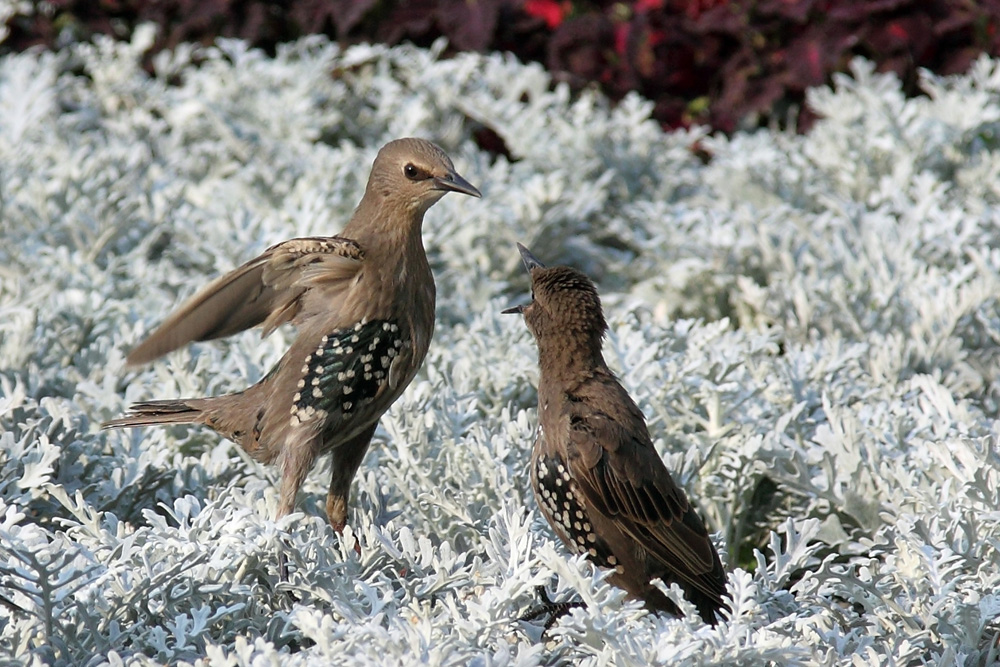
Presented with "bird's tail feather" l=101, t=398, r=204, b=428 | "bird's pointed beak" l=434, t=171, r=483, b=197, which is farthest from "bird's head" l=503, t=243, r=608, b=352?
"bird's tail feather" l=101, t=398, r=204, b=428

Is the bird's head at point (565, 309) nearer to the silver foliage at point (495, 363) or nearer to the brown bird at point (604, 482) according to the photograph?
the brown bird at point (604, 482)

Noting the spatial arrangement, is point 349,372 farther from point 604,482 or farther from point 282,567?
point 604,482

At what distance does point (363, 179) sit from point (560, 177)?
2.79 ft

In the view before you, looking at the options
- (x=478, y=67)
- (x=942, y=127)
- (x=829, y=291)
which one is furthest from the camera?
(x=478, y=67)

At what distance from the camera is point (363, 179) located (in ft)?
17.3

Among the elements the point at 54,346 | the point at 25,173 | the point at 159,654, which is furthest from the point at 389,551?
the point at 25,173

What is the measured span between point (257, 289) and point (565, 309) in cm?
81

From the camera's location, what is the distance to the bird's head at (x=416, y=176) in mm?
3215

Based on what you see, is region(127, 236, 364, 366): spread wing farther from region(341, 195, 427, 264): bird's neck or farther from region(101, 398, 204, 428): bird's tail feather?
region(101, 398, 204, 428): bird's tail feather

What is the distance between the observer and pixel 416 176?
3.23m

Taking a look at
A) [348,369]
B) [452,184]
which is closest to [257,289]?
[348,369]

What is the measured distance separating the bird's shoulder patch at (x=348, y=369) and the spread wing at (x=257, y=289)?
159mm

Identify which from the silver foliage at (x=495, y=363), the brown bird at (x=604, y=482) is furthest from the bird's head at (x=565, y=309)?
the silver foliage at (x=495, y=363)

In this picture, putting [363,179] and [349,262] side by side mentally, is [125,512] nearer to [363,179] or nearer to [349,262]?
[349,262]
